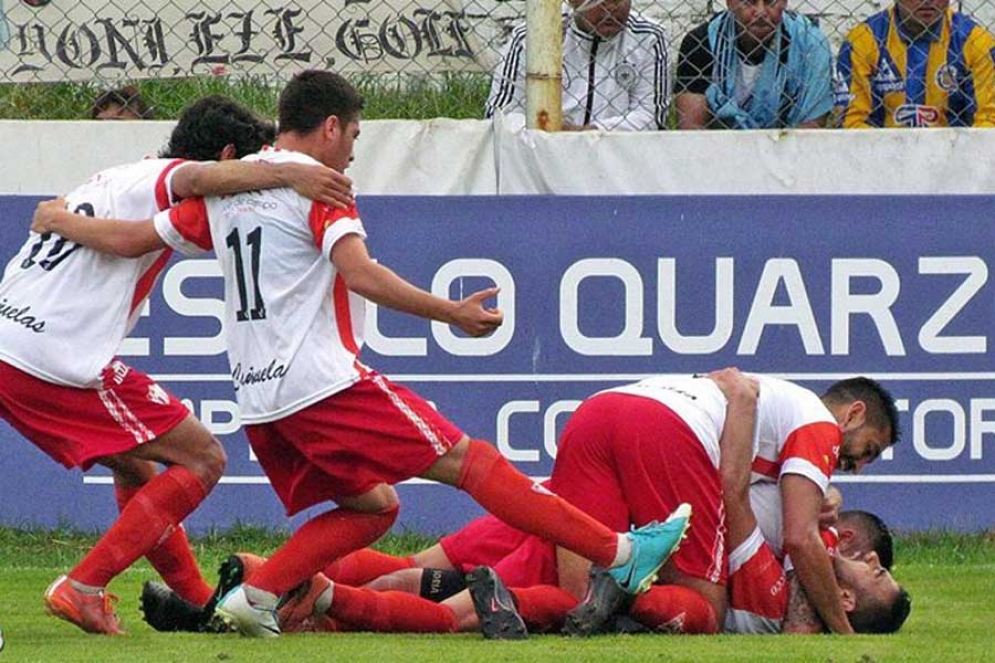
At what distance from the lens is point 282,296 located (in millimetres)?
6281

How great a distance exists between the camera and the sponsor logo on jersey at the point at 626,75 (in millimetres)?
9562

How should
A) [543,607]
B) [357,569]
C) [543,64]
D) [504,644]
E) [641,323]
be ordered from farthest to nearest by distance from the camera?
1. [543,64]
2. [641,323]
3. [357,569]
4. [543,607]
5. [504,644]

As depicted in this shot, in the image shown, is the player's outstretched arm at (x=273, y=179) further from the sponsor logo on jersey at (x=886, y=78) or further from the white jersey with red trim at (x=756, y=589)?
the sponsor logo on jersey at (x=886, y=78)

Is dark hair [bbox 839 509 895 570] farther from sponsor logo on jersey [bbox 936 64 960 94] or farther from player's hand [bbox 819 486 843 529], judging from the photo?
sponsor logo on jersey [bbox 936 64 960 94]

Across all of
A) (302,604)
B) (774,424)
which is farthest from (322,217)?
(774,424)

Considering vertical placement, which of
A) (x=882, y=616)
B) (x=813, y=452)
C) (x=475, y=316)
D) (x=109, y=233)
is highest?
(x=109, y=233)

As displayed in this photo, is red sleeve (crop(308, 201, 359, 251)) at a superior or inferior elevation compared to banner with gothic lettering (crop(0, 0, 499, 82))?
inferior

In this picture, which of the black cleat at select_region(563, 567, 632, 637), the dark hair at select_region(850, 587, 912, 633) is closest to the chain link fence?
the dark hair at select_region(850, 587, 912, 633)

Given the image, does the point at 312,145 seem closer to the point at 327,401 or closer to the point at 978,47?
the point at 327,401

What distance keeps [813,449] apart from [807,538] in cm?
27

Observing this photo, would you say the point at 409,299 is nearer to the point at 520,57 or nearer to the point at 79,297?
the point at 79,297

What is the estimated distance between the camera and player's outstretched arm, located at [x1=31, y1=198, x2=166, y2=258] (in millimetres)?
6461

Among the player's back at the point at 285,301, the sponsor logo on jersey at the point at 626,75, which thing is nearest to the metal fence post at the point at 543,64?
the sponsor logo on jersey at the point at 626,75

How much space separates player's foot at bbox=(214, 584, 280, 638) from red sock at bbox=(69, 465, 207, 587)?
0.32m
